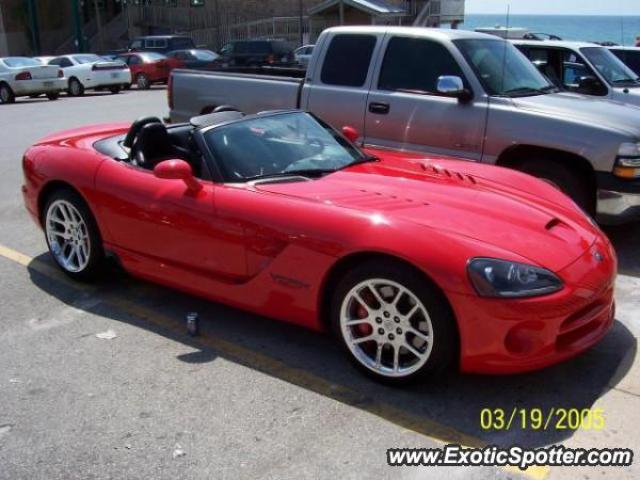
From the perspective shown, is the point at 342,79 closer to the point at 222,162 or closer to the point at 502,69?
the point at 502,69

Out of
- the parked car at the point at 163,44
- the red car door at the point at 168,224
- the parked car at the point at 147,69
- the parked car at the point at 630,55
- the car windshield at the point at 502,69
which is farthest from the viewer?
the parked car at the point at 163,44

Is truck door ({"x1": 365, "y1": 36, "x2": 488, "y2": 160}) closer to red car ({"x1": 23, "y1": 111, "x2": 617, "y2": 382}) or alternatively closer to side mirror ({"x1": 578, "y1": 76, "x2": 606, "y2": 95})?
red car ({"x1": 23, "y1": 111, "x2": 617, "y2": 382})

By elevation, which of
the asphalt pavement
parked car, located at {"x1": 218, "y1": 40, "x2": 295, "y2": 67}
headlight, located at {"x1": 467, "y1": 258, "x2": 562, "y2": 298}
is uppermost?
parked car, located at {"x1": 218, "y1": 40, "x2": 295, "y2": 67}

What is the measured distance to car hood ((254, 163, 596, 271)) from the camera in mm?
3344

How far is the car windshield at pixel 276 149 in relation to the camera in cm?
419

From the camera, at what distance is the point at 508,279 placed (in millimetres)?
3104

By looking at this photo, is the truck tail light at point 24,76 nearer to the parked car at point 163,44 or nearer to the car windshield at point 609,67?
the parked car at point 163,44

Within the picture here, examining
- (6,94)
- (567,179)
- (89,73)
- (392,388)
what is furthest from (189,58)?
(392,388)

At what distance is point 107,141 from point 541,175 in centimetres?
359

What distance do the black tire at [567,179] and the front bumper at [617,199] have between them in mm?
146

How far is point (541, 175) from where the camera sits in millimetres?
5766

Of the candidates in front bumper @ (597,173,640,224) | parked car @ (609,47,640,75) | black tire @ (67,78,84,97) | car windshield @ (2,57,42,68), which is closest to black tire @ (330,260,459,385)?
front bumper @ (597,173,640,224)

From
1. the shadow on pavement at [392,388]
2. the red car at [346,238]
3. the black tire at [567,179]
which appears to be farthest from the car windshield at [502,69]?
the shadow on pavement at [392,388]

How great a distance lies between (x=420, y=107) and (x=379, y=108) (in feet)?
1.41
